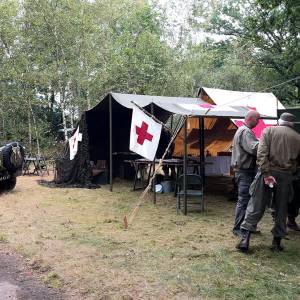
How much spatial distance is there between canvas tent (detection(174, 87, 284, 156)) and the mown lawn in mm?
3091

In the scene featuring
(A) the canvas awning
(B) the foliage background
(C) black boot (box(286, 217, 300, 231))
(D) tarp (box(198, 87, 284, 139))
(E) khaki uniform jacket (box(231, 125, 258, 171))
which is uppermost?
(B) the foliage background

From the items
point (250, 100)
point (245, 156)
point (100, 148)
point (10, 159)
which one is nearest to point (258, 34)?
point (250, 100)

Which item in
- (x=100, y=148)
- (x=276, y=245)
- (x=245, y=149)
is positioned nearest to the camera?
(x=276, y=245)

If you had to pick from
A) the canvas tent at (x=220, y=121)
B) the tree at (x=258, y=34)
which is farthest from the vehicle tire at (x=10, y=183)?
the tree at (x=258, y=34)

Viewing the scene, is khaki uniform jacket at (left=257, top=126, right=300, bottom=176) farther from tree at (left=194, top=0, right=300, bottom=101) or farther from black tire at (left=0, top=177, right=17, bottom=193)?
tree at (left=194, top=0, right=300, bottom=101)

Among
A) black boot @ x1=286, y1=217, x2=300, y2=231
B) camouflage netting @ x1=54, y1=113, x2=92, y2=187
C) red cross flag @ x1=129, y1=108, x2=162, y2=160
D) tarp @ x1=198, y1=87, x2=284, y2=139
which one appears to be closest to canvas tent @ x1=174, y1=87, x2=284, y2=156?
tarp @ x1=198, y1=87, x2=284, y2=139

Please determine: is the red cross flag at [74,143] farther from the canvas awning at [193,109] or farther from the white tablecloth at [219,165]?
the white tablecloth at [219,165]

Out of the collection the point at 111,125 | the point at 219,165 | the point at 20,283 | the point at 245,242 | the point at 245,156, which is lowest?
the point at 20,283

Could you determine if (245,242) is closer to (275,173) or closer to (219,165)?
(275,173)

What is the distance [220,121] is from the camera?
1073 centimetres

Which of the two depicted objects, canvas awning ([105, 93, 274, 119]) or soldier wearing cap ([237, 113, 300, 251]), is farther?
canvas awning ([105, 93, 274, 119])

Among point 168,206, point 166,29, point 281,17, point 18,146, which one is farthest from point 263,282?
point 166,29

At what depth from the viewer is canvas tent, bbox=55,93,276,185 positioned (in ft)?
28.4

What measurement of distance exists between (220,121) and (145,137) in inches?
141
